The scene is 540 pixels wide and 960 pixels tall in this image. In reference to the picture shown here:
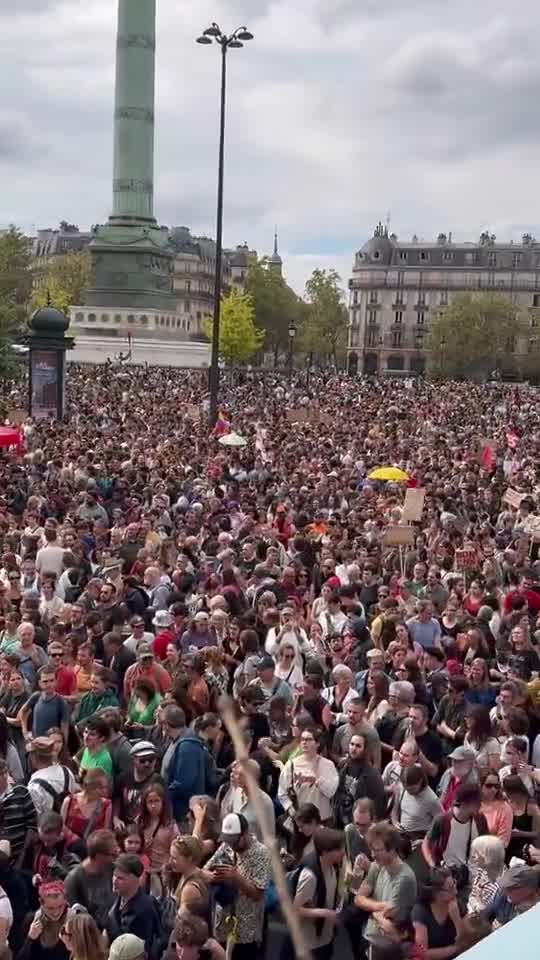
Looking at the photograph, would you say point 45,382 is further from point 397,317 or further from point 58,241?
point 58,241

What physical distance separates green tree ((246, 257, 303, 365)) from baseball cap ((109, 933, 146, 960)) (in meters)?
127

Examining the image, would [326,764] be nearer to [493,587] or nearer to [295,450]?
[493,587]

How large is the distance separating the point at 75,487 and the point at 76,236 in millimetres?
141429

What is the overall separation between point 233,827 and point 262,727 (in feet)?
7.36

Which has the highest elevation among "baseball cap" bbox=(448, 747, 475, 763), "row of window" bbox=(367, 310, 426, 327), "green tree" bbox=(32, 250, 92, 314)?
"green tree" bbox=(32, 250, 92, 314)

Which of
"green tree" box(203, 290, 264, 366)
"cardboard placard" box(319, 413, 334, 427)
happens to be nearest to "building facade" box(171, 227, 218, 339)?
"green tree" box(203, 290, 264, 366)

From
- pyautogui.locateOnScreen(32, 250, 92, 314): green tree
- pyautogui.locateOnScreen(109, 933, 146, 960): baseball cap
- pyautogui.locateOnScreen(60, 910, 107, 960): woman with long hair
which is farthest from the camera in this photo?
pyautogui.locateOnScreen(32, 250, 92, 314): green tree

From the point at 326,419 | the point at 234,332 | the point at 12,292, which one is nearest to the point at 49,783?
the point at 326,419

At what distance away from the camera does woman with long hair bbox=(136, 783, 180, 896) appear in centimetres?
656

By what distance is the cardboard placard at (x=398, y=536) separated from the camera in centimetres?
1557

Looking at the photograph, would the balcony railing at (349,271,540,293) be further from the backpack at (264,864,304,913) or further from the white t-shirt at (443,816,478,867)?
the backpack at (264,864,304,913)

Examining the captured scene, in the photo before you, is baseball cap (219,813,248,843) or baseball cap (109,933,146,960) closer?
baseball cap (109,933,146,960)

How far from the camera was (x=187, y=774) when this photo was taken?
7.66 meters

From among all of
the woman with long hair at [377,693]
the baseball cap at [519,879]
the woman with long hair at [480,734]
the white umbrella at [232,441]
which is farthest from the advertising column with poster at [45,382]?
the baseball cap at [519,879]
